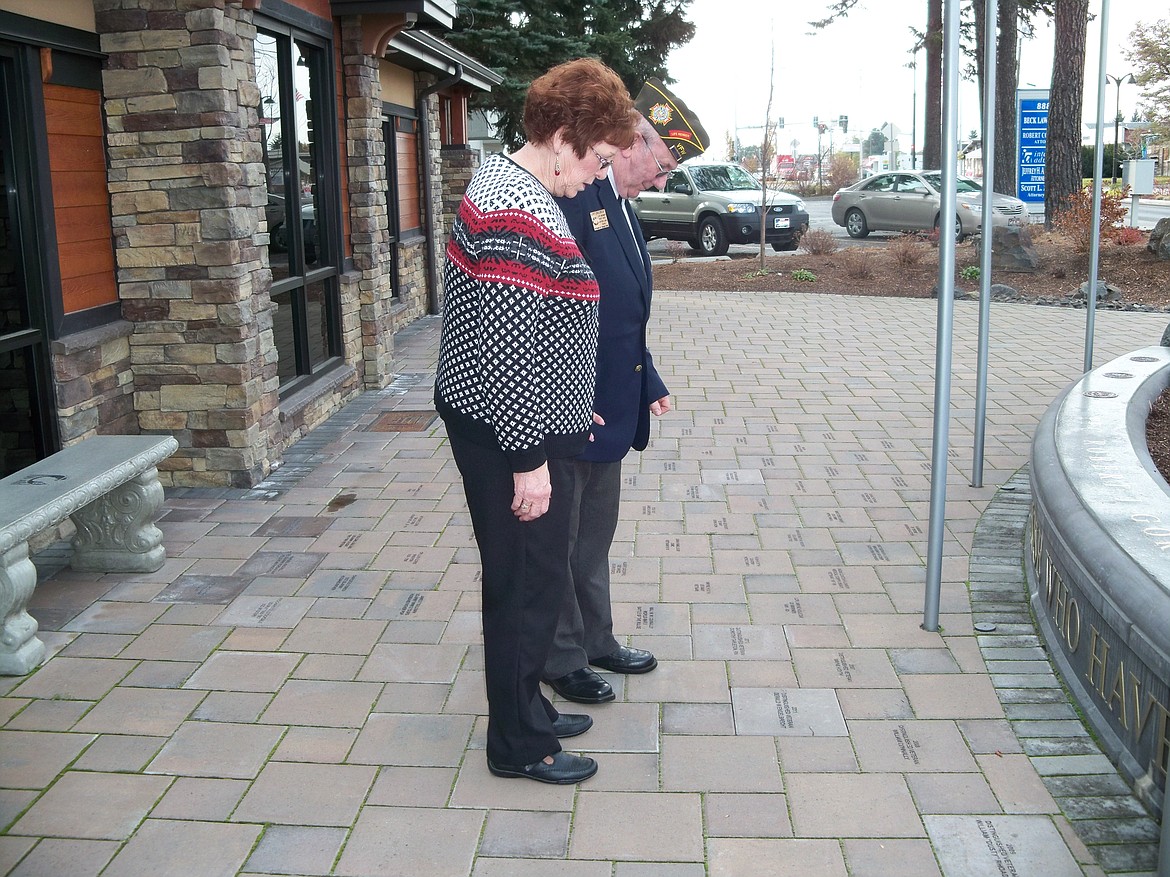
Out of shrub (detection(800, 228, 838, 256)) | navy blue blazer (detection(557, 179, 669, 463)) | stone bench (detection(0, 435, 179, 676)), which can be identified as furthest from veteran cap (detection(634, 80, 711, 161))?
shrub (detection(800, 228, 838, 256))

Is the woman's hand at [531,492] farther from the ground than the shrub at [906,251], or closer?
closer

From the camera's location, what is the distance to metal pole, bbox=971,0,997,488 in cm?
→ 514

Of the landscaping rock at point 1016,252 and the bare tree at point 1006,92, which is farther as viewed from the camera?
the bare tree at point 1006,92

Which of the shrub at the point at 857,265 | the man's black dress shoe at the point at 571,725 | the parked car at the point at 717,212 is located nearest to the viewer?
the man's black dress shoe at the point at 571,725

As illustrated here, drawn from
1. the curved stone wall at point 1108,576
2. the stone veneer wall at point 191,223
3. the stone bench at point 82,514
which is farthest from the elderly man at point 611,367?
the stone veneer wall at point 191,223

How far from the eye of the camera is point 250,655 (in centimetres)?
414

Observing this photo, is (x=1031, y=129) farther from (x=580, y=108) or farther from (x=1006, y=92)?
(x=580, y=108)

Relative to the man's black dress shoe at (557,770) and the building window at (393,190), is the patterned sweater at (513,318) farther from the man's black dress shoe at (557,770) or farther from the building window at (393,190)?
the building window at (393,190)

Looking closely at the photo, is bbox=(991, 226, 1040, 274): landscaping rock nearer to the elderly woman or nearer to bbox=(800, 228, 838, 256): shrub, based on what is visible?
bbox=(800, 228, 838, 256): shrub

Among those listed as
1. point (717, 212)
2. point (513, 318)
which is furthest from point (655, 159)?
point (717, 212)

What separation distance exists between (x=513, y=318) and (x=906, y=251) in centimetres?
1392

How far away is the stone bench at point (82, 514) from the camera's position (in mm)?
3982

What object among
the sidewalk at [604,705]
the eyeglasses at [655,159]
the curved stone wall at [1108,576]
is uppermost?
the eyeglasses at [655,159]

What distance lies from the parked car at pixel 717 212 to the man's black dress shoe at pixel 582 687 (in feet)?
53.7
